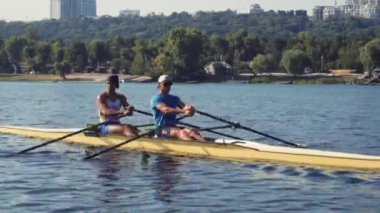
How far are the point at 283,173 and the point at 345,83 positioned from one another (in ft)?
515

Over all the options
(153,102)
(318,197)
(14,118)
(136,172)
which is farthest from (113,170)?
(14,118)

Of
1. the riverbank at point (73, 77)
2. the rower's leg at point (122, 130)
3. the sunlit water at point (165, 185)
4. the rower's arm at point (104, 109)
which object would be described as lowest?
the riverbank at point (73, 77)

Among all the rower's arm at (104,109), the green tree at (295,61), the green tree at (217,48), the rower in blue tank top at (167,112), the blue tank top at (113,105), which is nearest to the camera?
the rower in blue tank top at (167,112)

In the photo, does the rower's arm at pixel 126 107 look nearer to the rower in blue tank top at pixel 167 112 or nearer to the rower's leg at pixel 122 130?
the rower's leg at pixel 122 130

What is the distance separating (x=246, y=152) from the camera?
21.5 metres

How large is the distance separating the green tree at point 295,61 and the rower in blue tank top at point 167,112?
155 meters

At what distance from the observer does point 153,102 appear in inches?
907

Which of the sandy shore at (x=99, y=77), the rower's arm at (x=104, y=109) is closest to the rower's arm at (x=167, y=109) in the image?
the rower's arm at (x=104, y=109)

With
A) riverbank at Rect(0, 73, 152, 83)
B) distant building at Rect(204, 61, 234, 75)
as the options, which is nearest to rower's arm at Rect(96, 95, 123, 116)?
riverbank at Rect(0, 73, 152, 83)

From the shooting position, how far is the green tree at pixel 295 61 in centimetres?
17688

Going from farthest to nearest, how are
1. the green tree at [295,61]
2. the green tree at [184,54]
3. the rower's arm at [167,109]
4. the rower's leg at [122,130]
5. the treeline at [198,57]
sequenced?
the green tree at [295,61] → the treeline at [198,57] → the green tree at [184,54] → the rower's leg at [122,130] → the rower's arm at [167,109]

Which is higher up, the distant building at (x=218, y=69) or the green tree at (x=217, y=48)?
the green tree at (x=217, y=48)

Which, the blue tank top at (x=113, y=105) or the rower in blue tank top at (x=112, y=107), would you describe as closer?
the rower in blue tank top at (x=112, y=107)

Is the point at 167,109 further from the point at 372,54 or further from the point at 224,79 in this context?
the point at 224,79
